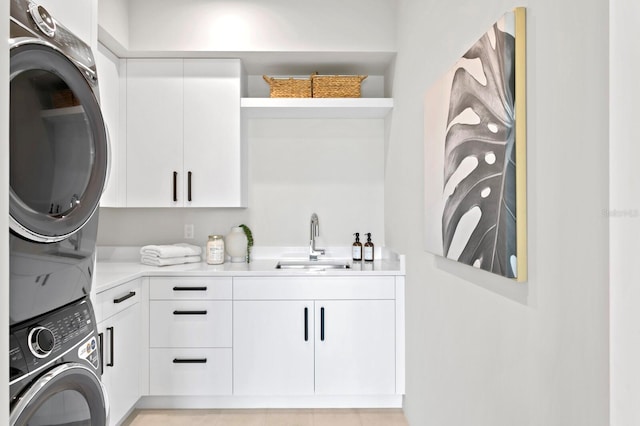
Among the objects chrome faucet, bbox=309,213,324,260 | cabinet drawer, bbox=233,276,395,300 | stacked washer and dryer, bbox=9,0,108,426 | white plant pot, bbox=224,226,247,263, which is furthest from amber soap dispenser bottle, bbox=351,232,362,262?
stacked washer and dryer, bbox=9,0,108,426

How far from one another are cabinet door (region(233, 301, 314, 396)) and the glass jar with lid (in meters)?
0.47

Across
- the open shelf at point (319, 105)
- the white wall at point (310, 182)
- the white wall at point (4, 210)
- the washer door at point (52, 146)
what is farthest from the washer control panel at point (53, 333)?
the white wall at point (310, 182)

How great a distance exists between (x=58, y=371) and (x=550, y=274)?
1.23 meters

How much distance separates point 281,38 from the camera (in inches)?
117

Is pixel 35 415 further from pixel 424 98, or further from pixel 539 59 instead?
pixel 424 98

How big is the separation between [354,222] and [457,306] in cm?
172

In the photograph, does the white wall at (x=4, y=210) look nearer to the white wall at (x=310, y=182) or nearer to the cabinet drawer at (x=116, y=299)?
the cabinet drawer at (x=116, y=299)

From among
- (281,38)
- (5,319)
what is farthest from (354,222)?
(5,319)

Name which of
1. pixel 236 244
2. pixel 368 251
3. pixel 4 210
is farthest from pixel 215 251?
pixel 4 210

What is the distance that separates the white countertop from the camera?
276 centimetres

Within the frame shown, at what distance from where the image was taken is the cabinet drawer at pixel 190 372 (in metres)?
2.79

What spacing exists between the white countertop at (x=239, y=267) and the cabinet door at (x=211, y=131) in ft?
1.43

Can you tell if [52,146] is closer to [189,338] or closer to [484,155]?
[484,155]

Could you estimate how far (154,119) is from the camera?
3.07 metres
